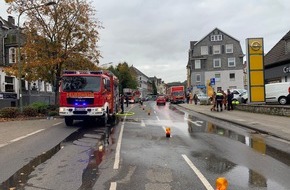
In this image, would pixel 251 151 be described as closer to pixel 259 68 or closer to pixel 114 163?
pixel 114 163

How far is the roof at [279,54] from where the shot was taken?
37.0 m

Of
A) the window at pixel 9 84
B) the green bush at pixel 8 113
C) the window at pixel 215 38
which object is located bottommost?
the green bush at pixel 8 113

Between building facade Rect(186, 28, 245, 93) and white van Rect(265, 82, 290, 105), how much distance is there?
42.2 meters

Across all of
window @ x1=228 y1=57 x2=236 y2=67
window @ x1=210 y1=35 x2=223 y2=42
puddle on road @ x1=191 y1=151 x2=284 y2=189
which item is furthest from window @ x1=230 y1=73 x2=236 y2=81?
puddle on road @ x1=191 y1=151 x2=284 y2=189

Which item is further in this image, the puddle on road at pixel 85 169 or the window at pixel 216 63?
the window at pixel 216 63

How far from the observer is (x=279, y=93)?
2948 cm

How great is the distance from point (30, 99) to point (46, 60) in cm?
1382

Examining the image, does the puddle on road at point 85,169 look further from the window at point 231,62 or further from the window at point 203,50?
the window at point 203,50

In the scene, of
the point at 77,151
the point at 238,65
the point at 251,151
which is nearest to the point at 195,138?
the point at 251,151

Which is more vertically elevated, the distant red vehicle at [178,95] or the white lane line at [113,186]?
the distant red vehicle at [178,95]

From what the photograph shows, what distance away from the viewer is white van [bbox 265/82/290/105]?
2895cm

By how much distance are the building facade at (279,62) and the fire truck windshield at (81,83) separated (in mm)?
24494

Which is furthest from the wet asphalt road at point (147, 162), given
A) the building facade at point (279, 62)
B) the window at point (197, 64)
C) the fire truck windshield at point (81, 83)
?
the window at point (197, 64)

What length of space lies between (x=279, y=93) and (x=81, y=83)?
727 inches
